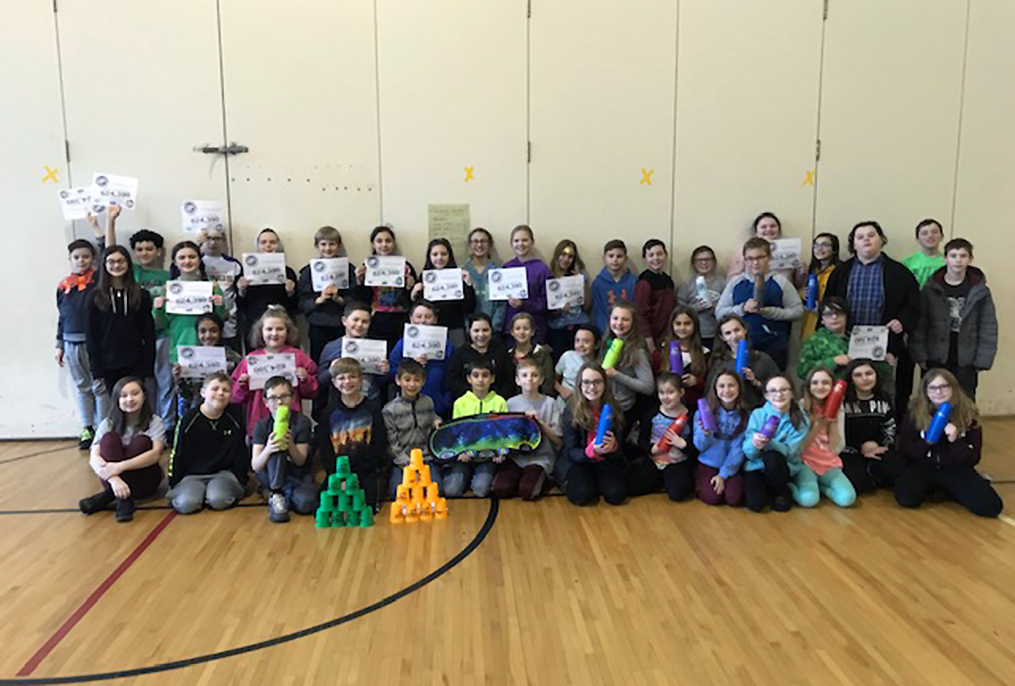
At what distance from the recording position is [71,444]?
545 cm

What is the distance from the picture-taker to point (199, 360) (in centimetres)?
469

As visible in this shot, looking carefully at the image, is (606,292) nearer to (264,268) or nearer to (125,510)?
(264,268)

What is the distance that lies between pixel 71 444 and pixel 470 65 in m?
4.09

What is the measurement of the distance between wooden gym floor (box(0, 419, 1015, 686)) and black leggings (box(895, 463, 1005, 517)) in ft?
0.31

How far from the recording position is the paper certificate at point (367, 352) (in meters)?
4.63

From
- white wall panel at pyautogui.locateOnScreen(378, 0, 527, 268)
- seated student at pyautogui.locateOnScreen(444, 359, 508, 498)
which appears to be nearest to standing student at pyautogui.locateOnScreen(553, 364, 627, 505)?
seated student at pyautogui.locateOnScreen(444, 359, 508, 498)

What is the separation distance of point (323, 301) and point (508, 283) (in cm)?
131

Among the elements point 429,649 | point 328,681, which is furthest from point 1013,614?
point 328,681

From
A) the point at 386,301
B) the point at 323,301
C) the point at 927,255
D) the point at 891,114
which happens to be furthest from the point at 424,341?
the point at 891,114

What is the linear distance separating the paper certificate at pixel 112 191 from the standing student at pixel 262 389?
1.38m

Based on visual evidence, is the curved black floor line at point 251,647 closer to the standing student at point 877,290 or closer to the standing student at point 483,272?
the standing student at point 483,272

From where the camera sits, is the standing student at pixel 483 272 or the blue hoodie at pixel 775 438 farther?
the standing student at pixel 483 272

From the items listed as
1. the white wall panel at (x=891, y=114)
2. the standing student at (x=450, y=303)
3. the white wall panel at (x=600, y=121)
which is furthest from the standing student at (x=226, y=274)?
the white wall panel at (x=891, y=114)

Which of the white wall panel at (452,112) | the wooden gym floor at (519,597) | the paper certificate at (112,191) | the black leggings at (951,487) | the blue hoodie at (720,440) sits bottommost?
the wooden gym floor at (519,597)
